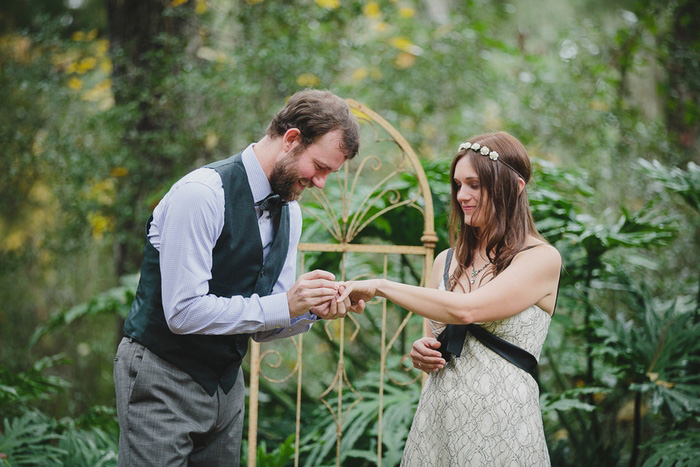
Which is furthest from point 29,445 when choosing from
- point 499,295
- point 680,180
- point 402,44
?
point 402,44

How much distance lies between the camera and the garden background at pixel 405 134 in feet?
9.52

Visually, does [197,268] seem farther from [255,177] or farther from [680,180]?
[680,180]

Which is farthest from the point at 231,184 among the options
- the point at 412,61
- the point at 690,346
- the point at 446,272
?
the point at 412,61

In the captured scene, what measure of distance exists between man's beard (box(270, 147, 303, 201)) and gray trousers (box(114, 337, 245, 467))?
62 cm

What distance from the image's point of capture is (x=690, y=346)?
277cm

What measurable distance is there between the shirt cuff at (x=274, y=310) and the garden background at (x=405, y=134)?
1268mm

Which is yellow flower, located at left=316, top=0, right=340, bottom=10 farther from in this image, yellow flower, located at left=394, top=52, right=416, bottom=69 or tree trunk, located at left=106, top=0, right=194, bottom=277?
yellow flower, located at left=394, top=52, right=416, bottom=69

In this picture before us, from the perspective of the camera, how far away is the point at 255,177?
71.6 inches

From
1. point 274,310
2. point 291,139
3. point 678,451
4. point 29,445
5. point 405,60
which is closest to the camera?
point 274,310

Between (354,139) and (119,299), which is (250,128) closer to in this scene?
(119,299)

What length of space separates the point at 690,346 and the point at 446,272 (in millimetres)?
1542

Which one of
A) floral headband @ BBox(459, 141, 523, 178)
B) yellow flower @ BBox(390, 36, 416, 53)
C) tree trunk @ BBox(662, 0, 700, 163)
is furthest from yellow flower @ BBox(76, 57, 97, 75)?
tree trunk @ BBox(662, 0, 700, 163)

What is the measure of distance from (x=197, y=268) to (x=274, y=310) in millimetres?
260

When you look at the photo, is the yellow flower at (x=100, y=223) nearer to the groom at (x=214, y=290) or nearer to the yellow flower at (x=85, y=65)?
the yellow flower at (x=85, y=65)
